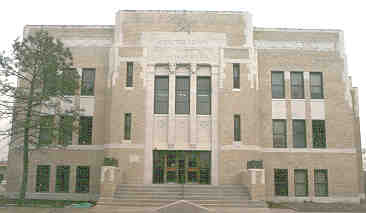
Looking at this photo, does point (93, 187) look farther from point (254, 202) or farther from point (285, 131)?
point (285, 131)

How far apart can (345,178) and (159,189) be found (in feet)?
43.3

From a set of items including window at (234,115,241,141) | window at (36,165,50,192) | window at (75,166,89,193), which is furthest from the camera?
window at (36,165,50,192)

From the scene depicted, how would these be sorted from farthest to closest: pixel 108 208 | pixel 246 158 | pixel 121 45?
pixel 121 45 → pixel 246 158 → pixel 108 208

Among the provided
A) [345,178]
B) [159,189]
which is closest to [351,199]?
[345,178]

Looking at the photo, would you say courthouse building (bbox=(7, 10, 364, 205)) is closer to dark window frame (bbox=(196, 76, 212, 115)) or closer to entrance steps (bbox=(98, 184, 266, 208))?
dark window frame (bbox=(196, 76, 212, 115))

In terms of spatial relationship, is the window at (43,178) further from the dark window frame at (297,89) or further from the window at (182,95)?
the dark window frame at (297,89)

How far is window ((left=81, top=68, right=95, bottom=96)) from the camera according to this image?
27.7 meters

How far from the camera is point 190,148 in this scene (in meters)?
25.3

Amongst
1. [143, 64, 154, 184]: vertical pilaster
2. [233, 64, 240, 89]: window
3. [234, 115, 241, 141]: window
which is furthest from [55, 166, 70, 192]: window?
[233, 64, 240, 89]: window

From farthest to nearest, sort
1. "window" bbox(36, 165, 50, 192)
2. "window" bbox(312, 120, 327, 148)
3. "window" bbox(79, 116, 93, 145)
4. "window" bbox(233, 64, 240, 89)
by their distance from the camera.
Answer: "window" bbox(79, 116, 93, 145) → "window" bbox(312, 120, 327, 148) → "window" bbox(36, 165, 50, 192) → "window" bbox(233, 64, 240, 89)

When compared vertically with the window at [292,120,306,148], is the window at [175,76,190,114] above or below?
above

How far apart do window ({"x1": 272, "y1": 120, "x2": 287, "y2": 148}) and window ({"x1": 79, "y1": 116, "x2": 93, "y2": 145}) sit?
13274mm

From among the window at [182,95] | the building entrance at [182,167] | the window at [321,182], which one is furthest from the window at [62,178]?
the window at [321,182]

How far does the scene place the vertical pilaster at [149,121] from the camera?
25141mm
